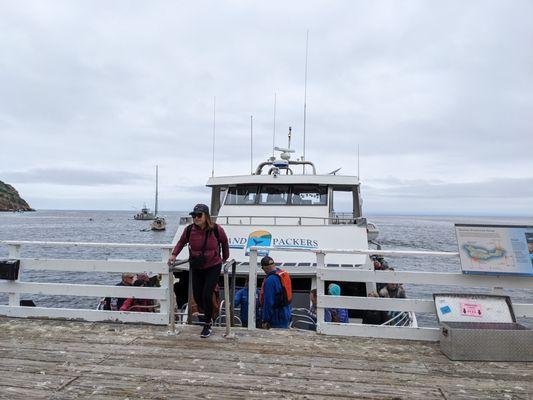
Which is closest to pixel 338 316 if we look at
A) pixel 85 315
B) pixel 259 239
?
pixel 259 239

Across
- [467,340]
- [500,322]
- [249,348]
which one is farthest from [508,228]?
[249,348]

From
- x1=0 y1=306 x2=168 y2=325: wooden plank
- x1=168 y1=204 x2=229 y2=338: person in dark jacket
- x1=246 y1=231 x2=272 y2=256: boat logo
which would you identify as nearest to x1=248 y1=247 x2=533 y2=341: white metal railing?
x1=168 y1=204 x2=229 y2=338: person in dark jacket

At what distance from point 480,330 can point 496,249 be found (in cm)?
107

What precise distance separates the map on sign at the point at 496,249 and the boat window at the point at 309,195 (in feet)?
18.9

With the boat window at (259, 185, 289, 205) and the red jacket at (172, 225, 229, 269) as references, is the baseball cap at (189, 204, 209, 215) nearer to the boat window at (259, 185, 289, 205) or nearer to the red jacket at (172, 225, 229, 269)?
the red jacket at (172, 225, 229, 269)

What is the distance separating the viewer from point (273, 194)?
11070mm

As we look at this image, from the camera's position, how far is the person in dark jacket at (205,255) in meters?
5.25

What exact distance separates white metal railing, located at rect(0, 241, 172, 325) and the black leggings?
461mm

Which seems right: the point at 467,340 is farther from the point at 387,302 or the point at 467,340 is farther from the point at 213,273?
the point at 213,273

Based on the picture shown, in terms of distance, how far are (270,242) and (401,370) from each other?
4.99m

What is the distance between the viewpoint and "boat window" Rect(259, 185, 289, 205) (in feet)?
36.0

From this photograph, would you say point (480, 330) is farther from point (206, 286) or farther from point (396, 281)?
point (206, 286)

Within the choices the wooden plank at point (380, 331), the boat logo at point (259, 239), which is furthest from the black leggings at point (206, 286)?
the boat logo at point (259, 239)

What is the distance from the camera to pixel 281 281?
5.80m
